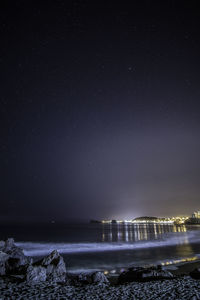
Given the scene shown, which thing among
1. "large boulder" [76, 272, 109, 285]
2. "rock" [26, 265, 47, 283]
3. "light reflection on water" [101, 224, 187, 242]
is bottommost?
"large boulder" [76, 272, 109, 285]

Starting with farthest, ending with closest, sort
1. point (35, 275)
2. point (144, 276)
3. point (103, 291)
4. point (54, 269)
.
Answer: point (54, 269) → point (144, 276) → point (35, 275) → point (103, 291)

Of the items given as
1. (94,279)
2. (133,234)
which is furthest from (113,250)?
(133,234)

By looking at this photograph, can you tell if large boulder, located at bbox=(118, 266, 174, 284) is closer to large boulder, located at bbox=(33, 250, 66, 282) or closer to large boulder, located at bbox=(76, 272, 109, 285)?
large boulder, located at bbox=(76, 272, 109, 285)

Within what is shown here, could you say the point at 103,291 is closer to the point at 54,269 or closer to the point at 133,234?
the point at 54,269

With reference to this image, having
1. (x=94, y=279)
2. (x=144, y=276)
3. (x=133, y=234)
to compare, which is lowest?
(x=94, y=279)

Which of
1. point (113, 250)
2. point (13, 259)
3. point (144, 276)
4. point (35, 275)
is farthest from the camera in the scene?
point (113, 250)

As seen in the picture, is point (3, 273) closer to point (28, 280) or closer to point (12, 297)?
point (28, 280)

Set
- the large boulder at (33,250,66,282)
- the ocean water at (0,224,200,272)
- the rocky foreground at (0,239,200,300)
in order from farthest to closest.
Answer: the ocean water at (0,224,200,272), the large boulder at (33,250,66,282), the rocky foreground at (0,239,200,300)

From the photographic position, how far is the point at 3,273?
46.1 feet

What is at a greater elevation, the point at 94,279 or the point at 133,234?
the point at 133,234

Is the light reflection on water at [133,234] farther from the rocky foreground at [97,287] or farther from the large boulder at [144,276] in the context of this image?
the rocky foreground at [97,287]

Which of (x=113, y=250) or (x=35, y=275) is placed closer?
(x=35, y=275)

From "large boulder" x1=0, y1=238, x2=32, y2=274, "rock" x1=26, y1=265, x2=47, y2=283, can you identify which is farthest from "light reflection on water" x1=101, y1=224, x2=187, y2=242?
"rock" x1=26, y1=265, x2=47, y2=283

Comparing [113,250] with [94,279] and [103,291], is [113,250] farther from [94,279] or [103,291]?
[103,291]
